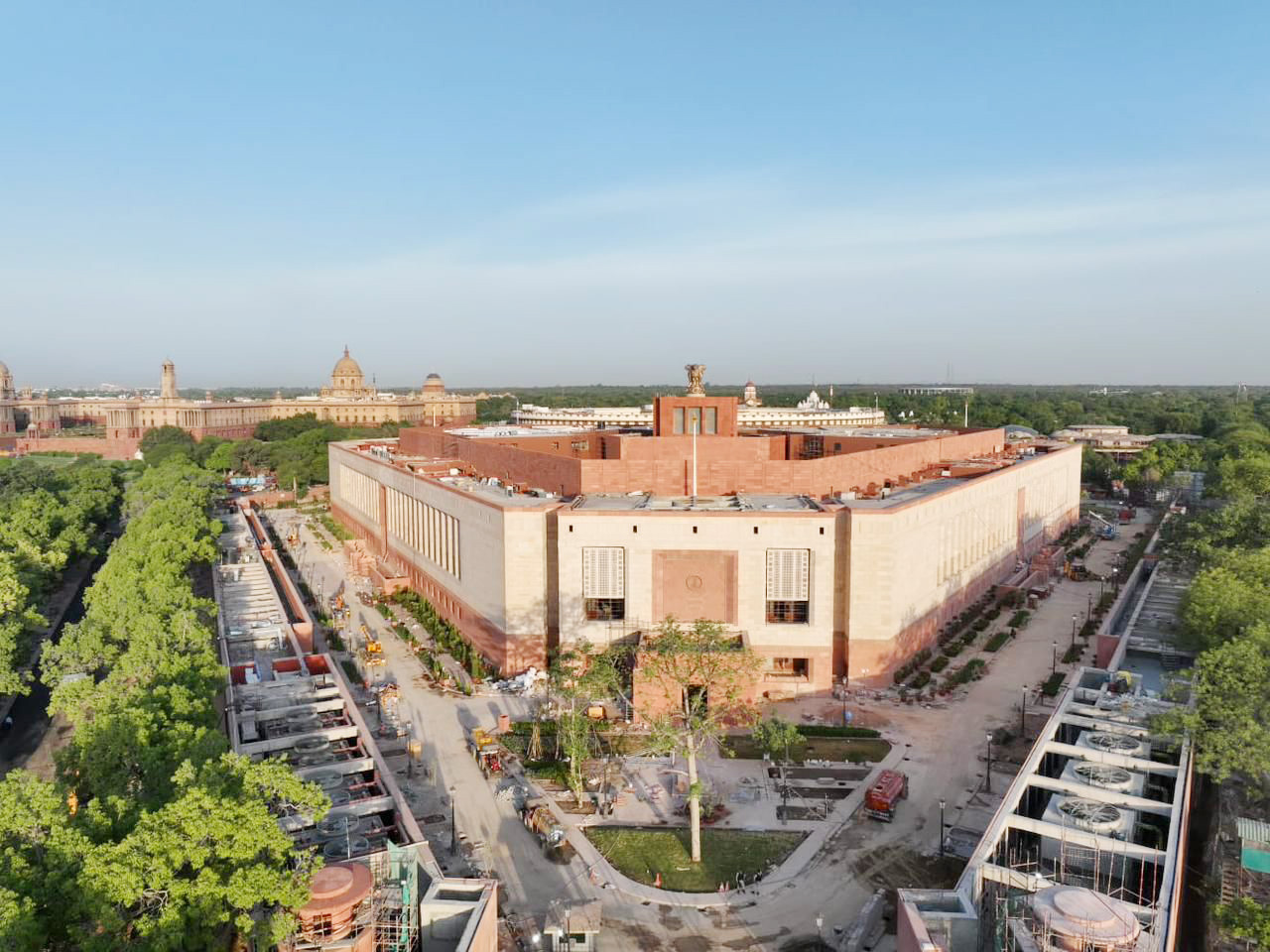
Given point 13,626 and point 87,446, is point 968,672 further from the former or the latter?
point 87,446

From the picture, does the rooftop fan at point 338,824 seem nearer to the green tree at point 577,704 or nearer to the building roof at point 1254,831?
the green tree at point 577,704

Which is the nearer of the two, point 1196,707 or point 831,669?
point 1196,707

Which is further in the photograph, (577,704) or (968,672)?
(968,672)

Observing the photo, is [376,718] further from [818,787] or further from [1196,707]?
[1196,707]

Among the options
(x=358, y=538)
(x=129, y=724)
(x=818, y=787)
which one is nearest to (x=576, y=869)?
(x=818, y=787)

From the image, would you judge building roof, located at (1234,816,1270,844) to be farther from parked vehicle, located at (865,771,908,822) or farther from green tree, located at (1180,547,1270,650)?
parked vehicle, located at (865,771,908,822)

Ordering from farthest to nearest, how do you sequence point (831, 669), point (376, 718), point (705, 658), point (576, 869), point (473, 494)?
point (473, 494) → point (831, 669) → point (376, 718) → point (705, 658) → point (576, 869)

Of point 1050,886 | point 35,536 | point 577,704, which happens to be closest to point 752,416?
point 35,536
